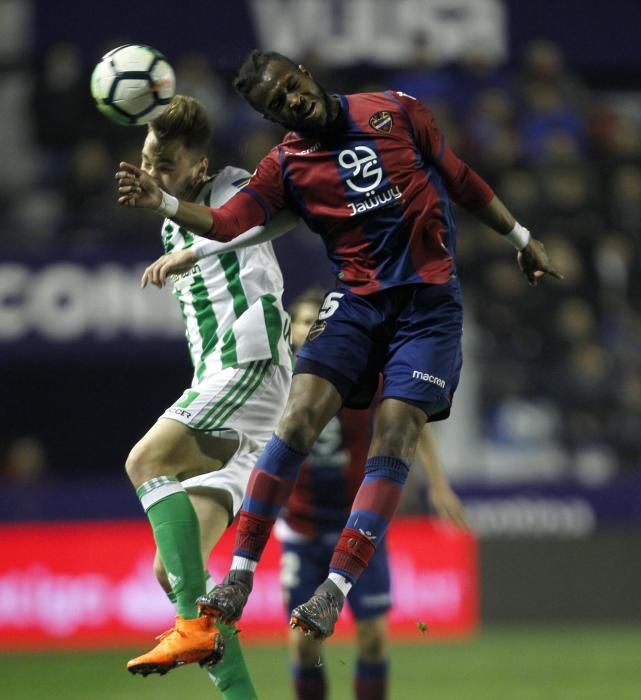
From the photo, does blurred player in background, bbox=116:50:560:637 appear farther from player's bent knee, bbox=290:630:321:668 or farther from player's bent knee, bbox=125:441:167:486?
player's bent knee, bbox=290:630:321:668

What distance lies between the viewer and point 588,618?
Answer: 11.9 meters

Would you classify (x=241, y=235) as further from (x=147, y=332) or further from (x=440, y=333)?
(x=147, y=332)

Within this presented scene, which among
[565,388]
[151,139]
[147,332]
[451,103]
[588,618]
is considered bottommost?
[588,618]

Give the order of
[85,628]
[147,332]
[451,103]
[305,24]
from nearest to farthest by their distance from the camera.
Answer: [85,628] → [147,332] → [451,103] → [305,24]

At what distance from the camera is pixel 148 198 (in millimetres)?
5207

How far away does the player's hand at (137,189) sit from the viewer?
5172mm

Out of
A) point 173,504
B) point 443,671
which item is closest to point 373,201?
point 173,504

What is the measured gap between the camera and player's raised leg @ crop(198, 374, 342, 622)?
546 centimetres

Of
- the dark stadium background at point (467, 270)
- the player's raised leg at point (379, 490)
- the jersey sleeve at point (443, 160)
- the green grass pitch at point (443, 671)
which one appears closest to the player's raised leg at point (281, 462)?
the player's raised leg at point (379, 490)

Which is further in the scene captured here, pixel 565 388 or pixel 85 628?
pixel 565 388

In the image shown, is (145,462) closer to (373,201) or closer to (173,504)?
(173,504)

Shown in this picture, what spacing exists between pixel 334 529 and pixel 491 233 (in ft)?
22.6

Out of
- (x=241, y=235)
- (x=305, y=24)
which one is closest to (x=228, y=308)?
(x=241, y=235)

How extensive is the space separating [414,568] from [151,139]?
637 cm
